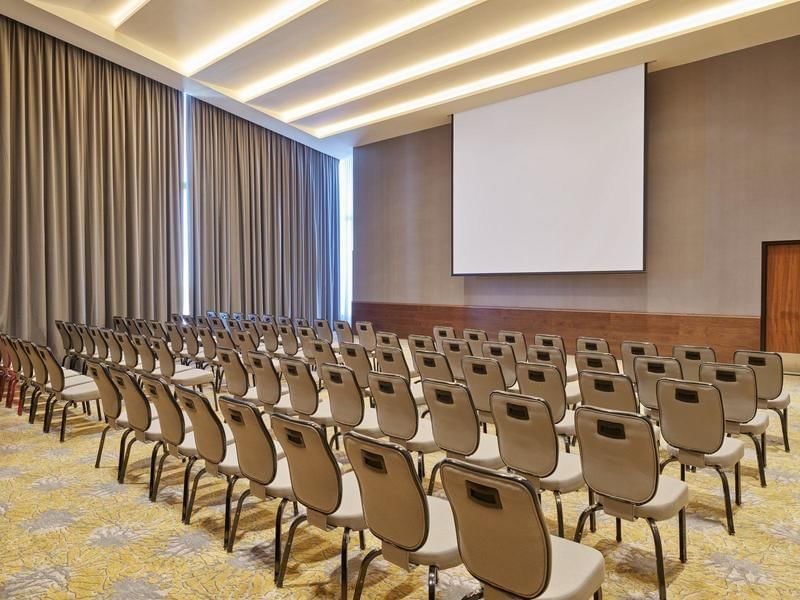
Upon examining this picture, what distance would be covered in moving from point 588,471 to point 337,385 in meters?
1.78

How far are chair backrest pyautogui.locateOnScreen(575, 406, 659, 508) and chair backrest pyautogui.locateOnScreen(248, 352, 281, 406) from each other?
2448 mm

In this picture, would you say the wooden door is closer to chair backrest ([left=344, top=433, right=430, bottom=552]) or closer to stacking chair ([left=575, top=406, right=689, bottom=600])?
stacking chair ([left=575, top=406, right=689, bottom=600])

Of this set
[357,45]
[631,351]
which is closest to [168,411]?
[631,351]

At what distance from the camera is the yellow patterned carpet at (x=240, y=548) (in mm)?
2381

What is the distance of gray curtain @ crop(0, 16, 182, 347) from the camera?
7.70m

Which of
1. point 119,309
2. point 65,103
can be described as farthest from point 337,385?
point 65,103

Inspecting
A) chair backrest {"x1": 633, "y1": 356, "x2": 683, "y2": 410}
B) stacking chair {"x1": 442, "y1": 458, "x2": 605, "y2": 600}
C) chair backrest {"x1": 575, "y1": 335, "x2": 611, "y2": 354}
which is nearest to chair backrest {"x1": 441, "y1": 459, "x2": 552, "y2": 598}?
stacking chair {"x1": 442, "y1": 458, "x2": 605, "y2": 600}

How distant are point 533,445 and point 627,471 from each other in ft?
1.49

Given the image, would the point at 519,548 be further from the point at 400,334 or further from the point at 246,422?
the point at 400,334

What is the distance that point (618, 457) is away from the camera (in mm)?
2371

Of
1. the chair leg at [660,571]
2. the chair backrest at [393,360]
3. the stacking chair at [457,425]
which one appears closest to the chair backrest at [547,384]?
the stacking chair at [457,425]

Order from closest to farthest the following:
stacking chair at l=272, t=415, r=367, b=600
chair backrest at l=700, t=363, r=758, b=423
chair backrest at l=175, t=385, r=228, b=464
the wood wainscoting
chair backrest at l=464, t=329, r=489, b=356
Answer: stacking chair at l=272, t=415, r=367, b=600
chair backrest at l=175, t=385, r=228, b=464
chair backrest at l=700, t=363, r=758, b=423
chair backrest at l=464, t=329, r=489, b=356
the wood wainscoting

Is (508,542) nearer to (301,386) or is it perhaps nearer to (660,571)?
(660,571)

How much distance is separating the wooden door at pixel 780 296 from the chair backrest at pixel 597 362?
530 cm
